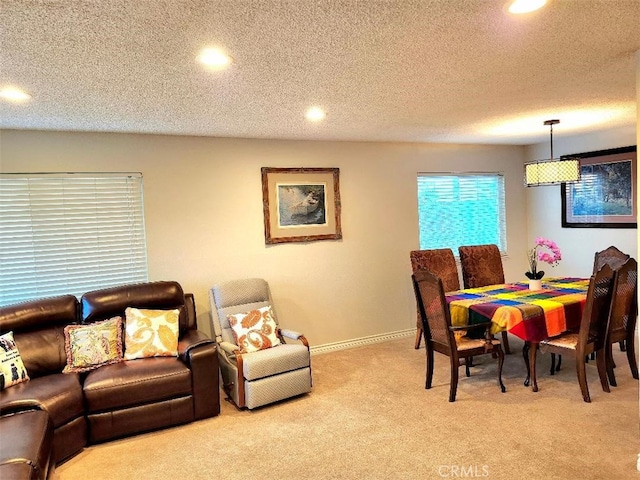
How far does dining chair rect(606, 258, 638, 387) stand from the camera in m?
3.49

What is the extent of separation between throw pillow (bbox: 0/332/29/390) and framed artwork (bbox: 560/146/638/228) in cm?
570

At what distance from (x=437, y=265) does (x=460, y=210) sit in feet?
4.24

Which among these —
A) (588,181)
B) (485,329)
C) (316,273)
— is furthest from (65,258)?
(588,181)

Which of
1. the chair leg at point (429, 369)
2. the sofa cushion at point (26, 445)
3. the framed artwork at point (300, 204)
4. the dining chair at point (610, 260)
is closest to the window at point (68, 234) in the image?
the framed artwork at point (300, 204)

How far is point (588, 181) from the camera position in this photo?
5.43m

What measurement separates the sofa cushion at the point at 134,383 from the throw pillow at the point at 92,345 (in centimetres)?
11

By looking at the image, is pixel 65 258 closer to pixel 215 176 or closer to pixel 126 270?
pixel 126 270

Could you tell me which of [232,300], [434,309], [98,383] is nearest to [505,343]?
A: [434,309]

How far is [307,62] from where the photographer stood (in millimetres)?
2359

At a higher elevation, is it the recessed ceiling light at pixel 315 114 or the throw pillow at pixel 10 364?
the recessed ceiling light at pixel 315 114

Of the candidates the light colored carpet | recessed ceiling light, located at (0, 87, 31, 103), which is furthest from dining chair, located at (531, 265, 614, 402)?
recessed ceiling light, located at (0, 87, 31, 103)

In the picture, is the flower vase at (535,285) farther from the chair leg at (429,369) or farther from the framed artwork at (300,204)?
the framed artwork at (300,204)

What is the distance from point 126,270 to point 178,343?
1.00m

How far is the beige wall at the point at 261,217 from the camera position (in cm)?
412
